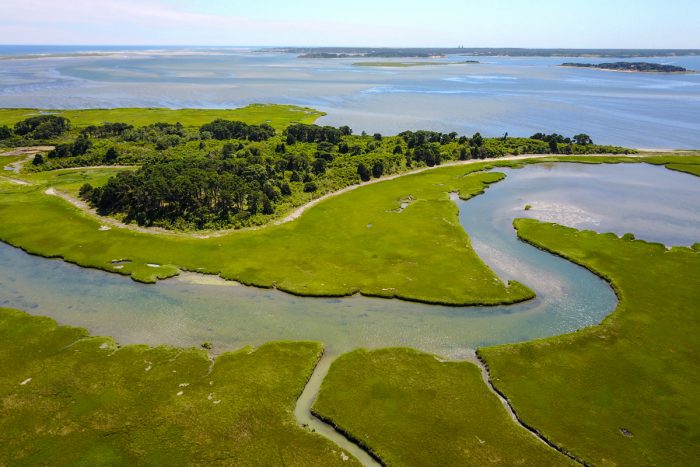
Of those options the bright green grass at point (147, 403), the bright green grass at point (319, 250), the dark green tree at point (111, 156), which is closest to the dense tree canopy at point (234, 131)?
the dark green tree at point (111, 156)

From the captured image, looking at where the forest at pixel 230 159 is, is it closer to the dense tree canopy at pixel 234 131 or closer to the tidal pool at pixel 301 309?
the dense tree canopy at pixel 234 131

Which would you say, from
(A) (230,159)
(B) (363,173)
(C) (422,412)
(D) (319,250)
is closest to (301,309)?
(D) (319,250)

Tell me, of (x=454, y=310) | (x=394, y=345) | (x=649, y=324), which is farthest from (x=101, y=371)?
(x=649, y=324)

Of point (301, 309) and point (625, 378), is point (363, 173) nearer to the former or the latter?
point (301, 309)

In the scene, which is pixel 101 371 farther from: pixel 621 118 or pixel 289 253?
pixel 621 118

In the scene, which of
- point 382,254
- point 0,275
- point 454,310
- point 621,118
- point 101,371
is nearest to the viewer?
point 101,371
